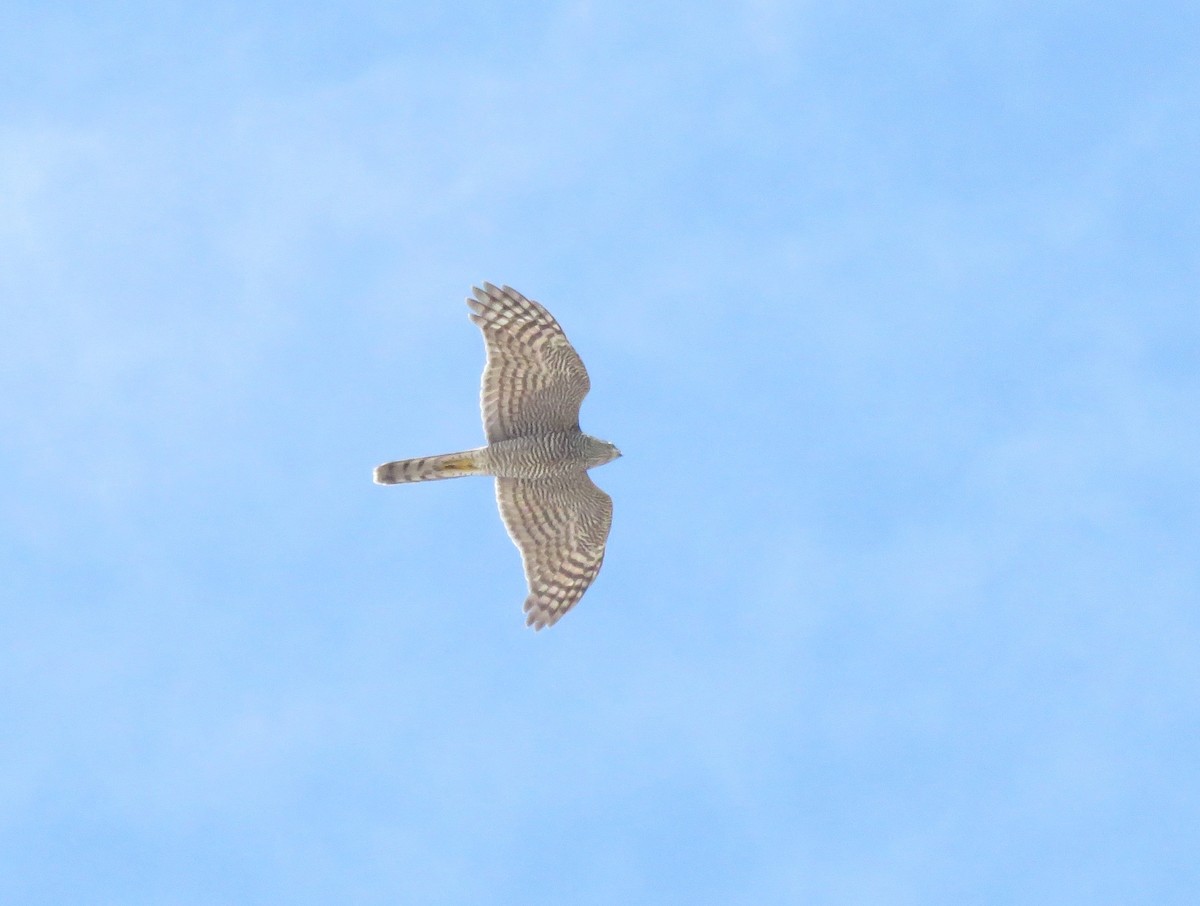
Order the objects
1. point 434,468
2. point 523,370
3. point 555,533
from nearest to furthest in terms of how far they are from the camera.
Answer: point 523,370, point 434,468, point 555,533

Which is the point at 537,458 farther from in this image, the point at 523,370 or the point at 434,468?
the point at 434,468

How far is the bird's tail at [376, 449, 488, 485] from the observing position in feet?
77.9

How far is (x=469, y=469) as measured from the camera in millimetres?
23797

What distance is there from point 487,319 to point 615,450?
275 cm

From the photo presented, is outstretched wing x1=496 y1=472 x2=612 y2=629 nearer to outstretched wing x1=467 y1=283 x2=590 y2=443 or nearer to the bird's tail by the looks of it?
the bird's tail

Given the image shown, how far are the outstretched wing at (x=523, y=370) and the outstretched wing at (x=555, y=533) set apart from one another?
84 cm

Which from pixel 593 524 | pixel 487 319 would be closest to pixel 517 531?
pixel 593 524

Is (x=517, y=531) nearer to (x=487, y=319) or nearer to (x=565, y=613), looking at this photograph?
(x=565, y=613)

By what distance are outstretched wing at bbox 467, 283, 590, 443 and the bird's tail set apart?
1.18 feet

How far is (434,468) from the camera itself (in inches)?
938

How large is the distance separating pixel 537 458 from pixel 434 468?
4.48ft

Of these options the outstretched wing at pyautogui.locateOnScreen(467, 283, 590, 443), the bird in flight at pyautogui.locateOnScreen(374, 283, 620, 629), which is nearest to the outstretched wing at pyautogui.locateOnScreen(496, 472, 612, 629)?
the bird in flight at pyautogui.locateOnScreen(374, 283, 620, 629)

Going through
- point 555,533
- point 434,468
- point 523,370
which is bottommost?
point 555,533

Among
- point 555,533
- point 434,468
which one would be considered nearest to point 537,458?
point 555,533
